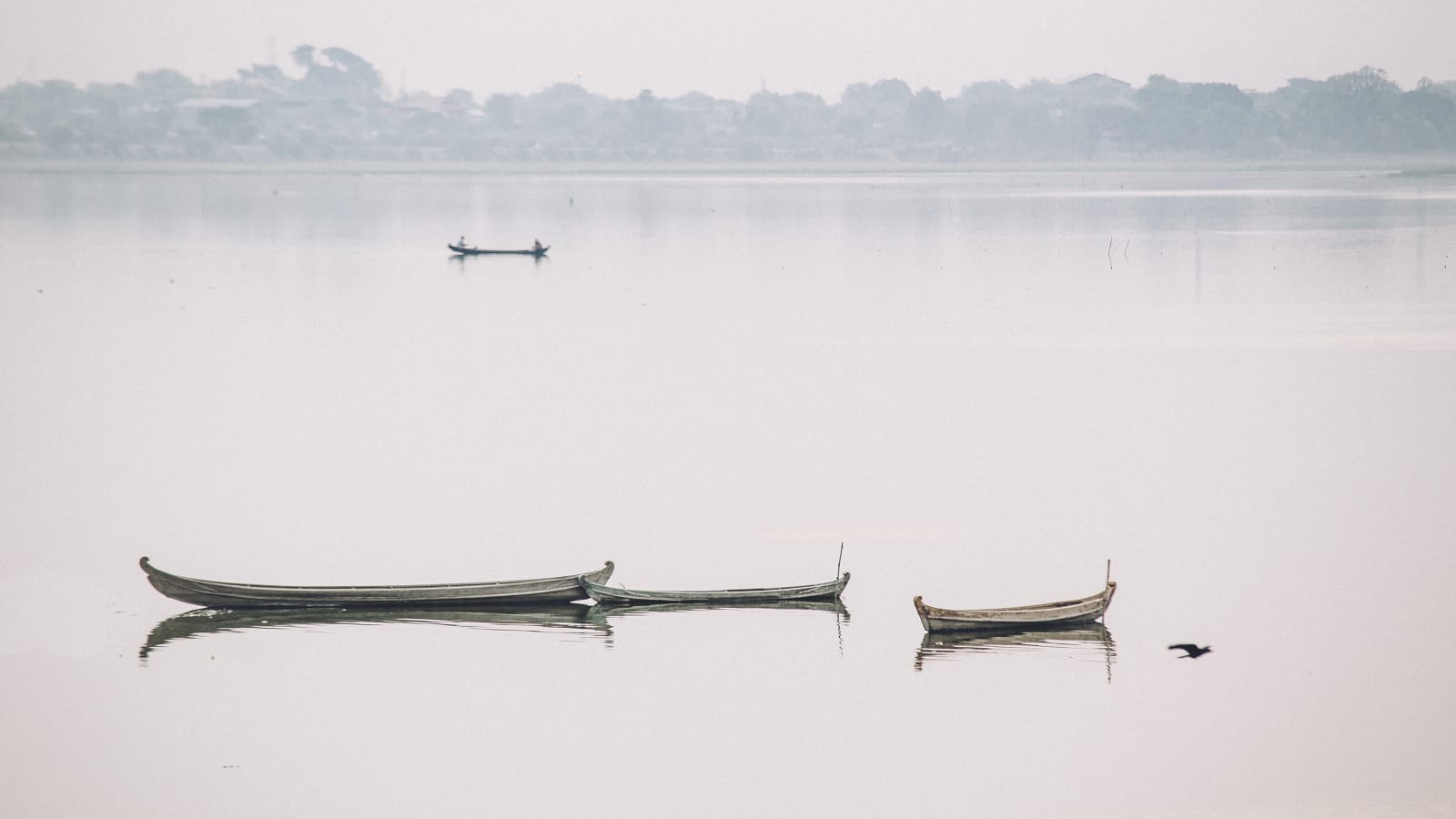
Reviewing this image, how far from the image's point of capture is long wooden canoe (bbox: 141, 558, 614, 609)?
67.9 feet

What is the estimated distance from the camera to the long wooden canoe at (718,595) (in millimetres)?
20812

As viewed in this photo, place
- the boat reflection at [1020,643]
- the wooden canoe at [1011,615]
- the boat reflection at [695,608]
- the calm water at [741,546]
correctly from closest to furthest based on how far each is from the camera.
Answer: the calm water at [741,546] → the boat reflection at [1020,643] → the wooden canoe at [1011,615] → the boat reflection at [695,608]

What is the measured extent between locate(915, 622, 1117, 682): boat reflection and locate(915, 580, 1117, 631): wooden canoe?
0.26ft

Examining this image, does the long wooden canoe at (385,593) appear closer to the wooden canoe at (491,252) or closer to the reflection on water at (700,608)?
the reflection on water at (700,608)

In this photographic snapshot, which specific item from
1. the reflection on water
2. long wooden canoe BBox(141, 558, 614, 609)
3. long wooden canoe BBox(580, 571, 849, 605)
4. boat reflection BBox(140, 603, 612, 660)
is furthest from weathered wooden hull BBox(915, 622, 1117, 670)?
long wooden canoe BBox(141, 558, 614, 609)

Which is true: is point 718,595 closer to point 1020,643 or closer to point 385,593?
point 1020,643

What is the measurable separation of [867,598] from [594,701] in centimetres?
447

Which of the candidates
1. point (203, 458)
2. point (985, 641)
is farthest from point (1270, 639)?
point (203, 458)

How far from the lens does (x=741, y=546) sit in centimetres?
2433

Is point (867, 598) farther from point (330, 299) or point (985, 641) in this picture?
point (330, 299)

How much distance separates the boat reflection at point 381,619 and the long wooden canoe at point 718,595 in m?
0.35

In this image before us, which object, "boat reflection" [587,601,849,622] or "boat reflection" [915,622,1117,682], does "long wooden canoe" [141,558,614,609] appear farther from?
"boat reflection" [915,622,1117,682]

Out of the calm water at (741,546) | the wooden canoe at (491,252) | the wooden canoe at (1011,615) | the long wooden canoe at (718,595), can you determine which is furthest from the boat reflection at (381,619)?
the wooden canoe at (491,252)

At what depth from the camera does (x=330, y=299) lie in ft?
199
